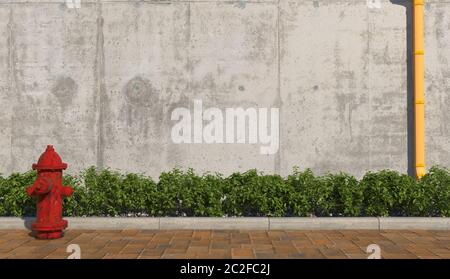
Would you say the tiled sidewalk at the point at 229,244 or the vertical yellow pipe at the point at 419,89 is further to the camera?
the vertical yellow pipe at the point at 419,89

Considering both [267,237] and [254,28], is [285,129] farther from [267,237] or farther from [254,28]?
[267,237]

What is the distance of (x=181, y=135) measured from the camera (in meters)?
8.70

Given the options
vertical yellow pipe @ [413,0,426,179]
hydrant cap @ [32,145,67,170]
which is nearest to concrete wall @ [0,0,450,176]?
vertical yellow pipe @ [413,0,426,179]

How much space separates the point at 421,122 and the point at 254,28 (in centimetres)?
361

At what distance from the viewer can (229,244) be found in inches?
239

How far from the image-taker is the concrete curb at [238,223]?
278 inches

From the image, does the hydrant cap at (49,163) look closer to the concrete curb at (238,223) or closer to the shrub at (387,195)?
the concrete curb at (238,223)

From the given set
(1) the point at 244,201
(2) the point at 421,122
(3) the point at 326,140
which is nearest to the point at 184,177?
(1) the point at 244,201

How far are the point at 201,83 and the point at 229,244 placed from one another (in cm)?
367

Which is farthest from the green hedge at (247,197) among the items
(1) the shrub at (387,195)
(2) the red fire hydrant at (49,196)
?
(2) the red fire hydrant at (49,196)

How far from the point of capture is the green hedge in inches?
285

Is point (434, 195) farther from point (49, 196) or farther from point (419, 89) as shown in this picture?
point (49, 196)

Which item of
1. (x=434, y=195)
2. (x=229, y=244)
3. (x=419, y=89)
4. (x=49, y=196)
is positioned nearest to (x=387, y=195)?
(x=434, y=195)

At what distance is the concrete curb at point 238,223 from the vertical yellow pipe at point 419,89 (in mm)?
1686
